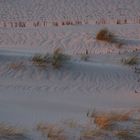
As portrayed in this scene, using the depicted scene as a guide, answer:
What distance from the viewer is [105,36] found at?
11.7 meters

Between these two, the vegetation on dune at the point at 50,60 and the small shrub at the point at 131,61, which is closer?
the vegetation on dune at the point at 50,60

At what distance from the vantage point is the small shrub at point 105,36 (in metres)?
11.7

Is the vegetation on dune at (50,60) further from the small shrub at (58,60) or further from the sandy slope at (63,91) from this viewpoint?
the sandy slope at (63,91)

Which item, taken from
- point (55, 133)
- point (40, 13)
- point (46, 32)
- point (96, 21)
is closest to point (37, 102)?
point (55, 133)

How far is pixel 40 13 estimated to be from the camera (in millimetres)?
14742

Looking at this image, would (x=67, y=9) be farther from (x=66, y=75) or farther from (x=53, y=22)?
(x=66, y=75)

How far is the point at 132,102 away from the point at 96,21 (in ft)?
17.9

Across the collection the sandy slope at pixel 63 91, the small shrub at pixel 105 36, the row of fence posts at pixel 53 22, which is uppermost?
the small shrub at pixel 105 36

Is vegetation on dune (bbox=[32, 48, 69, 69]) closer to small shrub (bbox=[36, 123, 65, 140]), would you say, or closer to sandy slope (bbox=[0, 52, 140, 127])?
sandy slope (bbox=[0, 52, 140, 127])

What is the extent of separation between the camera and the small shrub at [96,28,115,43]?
11.7m

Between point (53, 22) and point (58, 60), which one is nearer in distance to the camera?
point (58, 60)

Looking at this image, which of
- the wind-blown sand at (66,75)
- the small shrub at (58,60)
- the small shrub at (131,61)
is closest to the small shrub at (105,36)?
the wind-blown sand at (66,75)

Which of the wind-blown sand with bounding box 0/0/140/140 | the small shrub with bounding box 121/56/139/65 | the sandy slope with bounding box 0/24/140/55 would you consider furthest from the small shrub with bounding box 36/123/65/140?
the sandy slope with bounding box 0/24/140/55

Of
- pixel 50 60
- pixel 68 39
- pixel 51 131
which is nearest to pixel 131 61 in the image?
pixel 50 60
